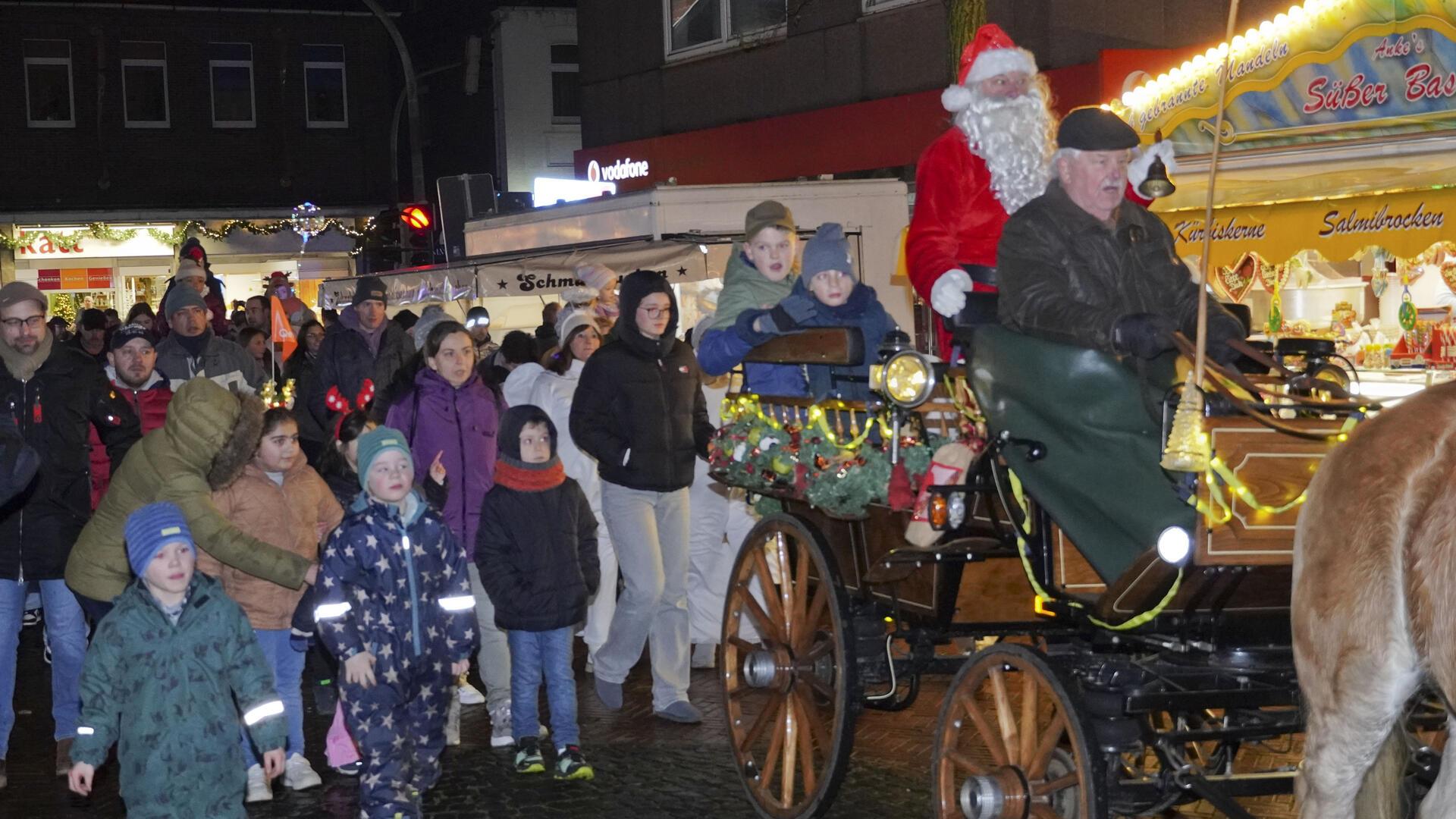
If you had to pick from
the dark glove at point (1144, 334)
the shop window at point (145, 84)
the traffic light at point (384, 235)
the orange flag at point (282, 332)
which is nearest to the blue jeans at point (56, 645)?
the dark glove at point (1144, 334)

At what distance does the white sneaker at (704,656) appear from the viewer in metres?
9.82

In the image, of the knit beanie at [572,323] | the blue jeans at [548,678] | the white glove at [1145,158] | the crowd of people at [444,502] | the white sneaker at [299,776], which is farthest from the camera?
the knit beanie at [572,323]

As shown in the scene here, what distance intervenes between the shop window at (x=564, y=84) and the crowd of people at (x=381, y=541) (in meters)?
26.4

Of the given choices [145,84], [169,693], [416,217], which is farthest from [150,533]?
[145,84]

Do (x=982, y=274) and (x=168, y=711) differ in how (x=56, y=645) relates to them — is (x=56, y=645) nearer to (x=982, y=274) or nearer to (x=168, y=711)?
(x=168, y=711)

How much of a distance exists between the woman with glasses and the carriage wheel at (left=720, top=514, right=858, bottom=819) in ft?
4.79

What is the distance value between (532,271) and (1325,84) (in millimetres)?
8258

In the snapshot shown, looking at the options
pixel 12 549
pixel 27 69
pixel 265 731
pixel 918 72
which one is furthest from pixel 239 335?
pixel 27 69

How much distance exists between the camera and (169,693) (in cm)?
559

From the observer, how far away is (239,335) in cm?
1619

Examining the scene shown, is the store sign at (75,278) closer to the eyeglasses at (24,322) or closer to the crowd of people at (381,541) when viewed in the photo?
the crowd of people at (381,541)

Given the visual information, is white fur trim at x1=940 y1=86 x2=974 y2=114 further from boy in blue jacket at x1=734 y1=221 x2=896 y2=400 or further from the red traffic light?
the red traffic light

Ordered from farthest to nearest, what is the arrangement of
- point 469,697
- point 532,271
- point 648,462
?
point 532,271 < point 469,697 < point 648,462

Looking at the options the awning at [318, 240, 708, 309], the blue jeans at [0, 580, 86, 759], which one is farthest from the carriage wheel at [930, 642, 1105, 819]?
the awning at [318, 240, 708, 309]
